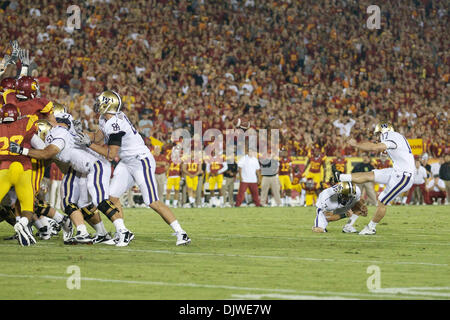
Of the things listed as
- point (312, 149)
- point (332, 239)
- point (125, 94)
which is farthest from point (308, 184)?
point (332, 239)

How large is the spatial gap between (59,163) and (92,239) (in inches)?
43.6

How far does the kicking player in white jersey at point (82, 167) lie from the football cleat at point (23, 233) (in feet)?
1.85

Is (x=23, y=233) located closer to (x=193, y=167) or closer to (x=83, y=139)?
(x=83, y=139)

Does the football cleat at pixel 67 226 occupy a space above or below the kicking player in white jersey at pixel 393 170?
below

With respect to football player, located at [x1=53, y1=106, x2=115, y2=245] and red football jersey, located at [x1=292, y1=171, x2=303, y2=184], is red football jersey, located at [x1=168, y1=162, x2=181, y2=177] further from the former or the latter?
football player, located at [x1=53, y1=106, x2=115, y2=245]

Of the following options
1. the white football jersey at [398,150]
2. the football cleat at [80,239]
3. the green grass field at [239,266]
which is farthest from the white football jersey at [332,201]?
the football cleat at [80,239]

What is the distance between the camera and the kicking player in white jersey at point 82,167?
10.6 metres

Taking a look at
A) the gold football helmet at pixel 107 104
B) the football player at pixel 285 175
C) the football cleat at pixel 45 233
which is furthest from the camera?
the football player at pixel 285 175

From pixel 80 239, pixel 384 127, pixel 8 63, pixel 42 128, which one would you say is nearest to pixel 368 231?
pixel 384 127

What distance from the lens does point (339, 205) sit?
45.4 feet

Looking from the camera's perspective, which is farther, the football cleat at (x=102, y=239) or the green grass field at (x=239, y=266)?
the football cleat at (x=102, y=239)

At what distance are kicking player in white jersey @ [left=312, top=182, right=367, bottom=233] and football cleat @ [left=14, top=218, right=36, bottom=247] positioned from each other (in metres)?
4.82

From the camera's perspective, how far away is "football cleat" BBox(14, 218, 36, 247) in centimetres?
1052

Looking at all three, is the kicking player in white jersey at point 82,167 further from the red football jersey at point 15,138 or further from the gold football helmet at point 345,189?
the gold football helmet at point 345,189
